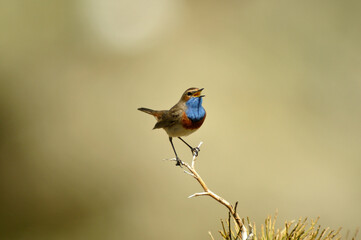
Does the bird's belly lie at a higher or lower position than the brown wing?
lower

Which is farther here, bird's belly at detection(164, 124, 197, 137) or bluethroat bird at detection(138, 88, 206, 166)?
bird's belly at detection(164, 124, 197, 137)

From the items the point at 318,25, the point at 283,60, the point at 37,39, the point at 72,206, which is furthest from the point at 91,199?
the point at 318,25

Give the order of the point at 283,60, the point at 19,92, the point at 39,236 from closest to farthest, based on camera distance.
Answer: the point at 39,236 < the point at 19,92 < the point at 283,60

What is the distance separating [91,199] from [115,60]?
9.45 ft

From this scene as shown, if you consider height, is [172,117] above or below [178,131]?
above

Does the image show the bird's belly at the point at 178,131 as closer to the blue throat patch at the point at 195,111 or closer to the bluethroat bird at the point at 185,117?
the bluethroat bird at the point at 185,117

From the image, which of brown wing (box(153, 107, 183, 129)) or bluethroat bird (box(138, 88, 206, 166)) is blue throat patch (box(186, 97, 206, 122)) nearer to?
bluethroat bird (box(138, 88, 206, 166))

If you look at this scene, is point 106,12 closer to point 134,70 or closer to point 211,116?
point 134,70

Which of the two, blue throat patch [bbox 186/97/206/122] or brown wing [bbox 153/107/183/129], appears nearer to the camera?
blue throat patch [bbox 186/97/206/122]

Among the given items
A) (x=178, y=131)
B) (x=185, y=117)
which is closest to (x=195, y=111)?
(x=185, y=117)

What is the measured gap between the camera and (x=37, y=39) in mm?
7391

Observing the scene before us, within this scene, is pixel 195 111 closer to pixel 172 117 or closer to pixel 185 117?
pixel 185 117

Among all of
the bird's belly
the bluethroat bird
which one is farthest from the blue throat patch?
the bird's belly

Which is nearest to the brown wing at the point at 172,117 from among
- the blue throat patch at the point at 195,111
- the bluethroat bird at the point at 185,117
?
the bluethroat bird at the point at 185,117
